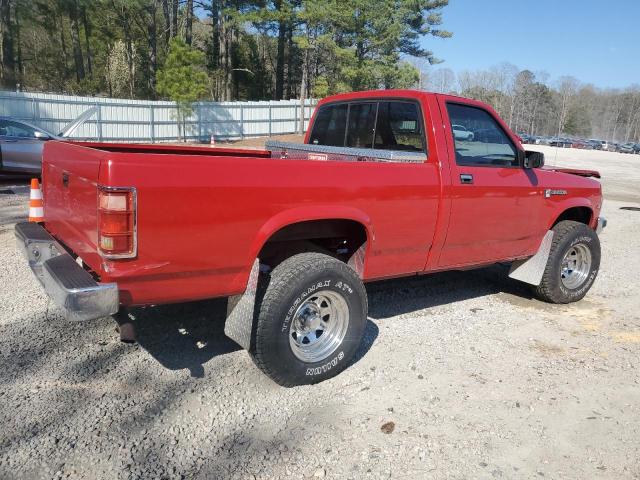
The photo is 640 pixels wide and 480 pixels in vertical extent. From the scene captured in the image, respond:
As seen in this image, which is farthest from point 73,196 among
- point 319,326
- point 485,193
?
point 485,193

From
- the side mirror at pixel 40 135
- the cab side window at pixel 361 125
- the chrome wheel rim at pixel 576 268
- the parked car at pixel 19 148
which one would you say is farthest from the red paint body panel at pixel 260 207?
the side mirror at pixel 40 135

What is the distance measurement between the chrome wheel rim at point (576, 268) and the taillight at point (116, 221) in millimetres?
4439

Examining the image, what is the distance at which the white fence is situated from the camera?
2403 centimetres

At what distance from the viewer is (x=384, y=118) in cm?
457

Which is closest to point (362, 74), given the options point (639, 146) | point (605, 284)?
point (605, 284)

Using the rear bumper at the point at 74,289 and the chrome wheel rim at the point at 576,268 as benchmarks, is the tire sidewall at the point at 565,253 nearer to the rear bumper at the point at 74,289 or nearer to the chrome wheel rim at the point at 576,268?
the chrome wheel rim at the point at 576,268

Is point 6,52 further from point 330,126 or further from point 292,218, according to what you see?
point 292,218

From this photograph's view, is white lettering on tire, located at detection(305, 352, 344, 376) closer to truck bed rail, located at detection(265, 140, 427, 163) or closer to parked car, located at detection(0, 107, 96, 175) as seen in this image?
truck bed rail, located at detection(265, 140, 427, 163)

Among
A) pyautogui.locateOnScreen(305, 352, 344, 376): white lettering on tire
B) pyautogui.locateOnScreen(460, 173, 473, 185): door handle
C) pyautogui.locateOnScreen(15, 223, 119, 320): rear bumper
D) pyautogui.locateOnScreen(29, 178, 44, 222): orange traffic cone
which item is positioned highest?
pyautogui.locateOnScreen(460, 173, 473, 185): door handle

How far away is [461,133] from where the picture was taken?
4.33 m

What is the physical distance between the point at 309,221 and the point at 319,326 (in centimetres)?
74

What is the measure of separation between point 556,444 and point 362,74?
31.1m

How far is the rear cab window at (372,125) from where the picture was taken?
4.31 meters

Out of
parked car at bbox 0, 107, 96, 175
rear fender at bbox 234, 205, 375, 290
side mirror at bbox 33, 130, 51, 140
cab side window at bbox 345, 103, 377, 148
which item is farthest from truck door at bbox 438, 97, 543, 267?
side mirror at bbox 33, 130, 51, 140
